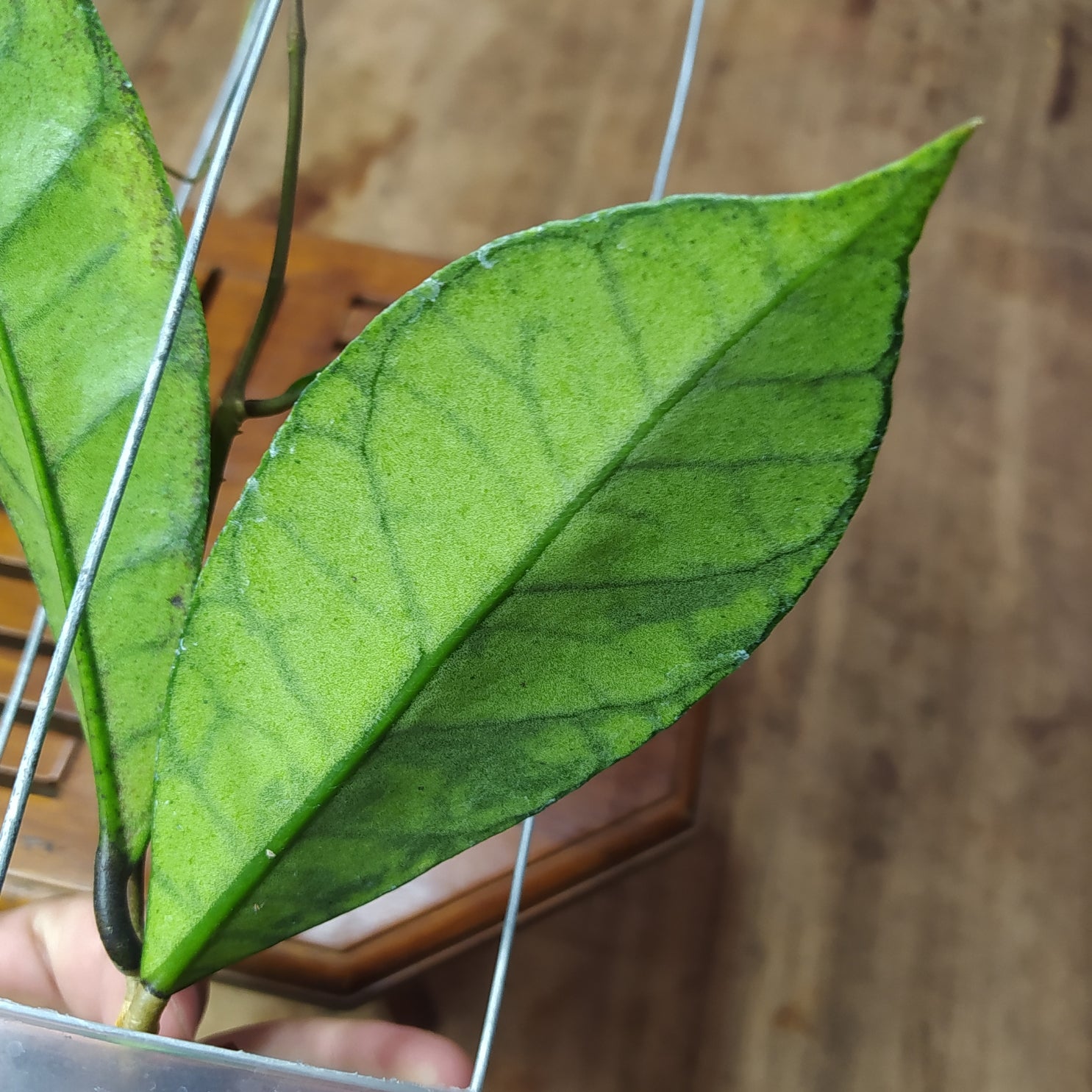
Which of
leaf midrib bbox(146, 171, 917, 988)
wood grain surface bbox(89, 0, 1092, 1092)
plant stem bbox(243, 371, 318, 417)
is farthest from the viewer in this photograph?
wood grain surface bbox(89, 0, 1092, 1092)

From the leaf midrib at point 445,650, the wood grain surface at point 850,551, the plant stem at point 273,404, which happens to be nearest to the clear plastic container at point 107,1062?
the leaf midrib at point 445,650

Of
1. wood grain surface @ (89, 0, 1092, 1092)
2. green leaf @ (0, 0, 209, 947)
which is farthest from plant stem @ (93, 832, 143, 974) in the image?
wood grain surface @ (89, 0, 1092, 1092)

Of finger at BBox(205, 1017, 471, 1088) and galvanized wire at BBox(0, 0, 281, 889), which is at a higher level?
galvanized wire at BBox(0, 0, 281, 889)

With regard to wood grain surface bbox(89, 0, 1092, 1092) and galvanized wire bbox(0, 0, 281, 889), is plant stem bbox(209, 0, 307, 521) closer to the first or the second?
galvanized wire bbox(0, 0, 281, 889)

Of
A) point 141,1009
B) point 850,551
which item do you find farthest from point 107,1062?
point 850,551

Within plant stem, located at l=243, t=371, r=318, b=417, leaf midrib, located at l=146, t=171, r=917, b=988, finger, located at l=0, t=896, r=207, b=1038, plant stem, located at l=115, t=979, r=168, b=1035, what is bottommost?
plant stem, located at l=115, t=979, r=168, b=1035

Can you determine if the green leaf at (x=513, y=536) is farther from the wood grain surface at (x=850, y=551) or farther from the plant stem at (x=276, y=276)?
the wood grain surface at (x=850, y=551)

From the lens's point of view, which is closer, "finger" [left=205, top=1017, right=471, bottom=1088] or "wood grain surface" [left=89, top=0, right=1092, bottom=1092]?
"finger" [left=205, top=1017, right=471, bottom=1088]

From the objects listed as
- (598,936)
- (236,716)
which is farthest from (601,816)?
(236,716)

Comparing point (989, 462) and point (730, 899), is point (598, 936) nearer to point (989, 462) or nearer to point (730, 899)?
point (730, 899)
